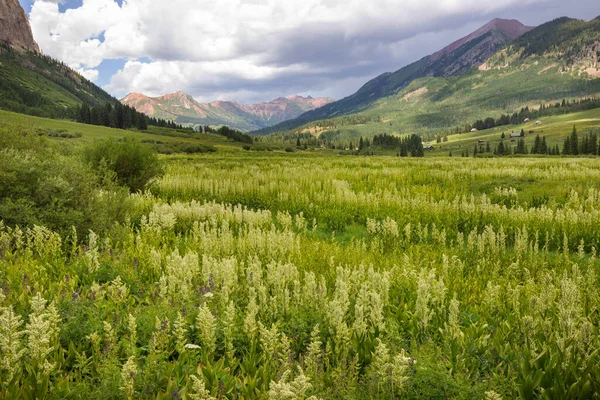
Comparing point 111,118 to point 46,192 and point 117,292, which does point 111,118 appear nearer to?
point 46,192

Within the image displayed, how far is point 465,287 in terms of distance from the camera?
6406 mm

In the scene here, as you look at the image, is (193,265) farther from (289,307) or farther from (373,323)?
(373,323)

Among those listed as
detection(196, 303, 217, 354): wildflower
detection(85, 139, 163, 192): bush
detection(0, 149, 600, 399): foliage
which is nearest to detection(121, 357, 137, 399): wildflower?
detection(0, 149, 600, 399): foliage

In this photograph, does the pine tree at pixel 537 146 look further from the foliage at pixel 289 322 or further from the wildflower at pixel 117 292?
the wildflower at pixel 117 292

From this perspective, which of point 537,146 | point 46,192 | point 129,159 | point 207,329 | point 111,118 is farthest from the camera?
point 111,118

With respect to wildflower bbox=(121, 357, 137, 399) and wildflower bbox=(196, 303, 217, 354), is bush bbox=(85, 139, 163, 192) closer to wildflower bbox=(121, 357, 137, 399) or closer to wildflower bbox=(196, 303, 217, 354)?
wildflower bbox=(196, 303, 217, 354)

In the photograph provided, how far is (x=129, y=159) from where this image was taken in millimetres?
17359

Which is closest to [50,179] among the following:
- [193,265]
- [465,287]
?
[193,265]

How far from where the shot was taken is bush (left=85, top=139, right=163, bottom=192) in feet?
55.3

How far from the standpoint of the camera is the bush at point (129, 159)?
55.3 feet

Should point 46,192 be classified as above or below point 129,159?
below

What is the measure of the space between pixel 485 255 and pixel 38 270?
9506 millimetres

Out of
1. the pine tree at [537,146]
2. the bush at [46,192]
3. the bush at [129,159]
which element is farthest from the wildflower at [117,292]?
the pine tree at [537,146]

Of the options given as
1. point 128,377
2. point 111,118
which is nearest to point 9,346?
point 128,377
